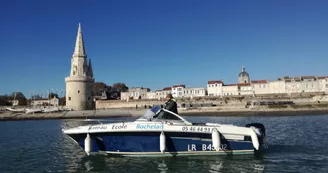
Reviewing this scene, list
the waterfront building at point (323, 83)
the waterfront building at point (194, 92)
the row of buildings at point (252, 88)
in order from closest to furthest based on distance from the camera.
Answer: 1. the waterfront building at point (323, 83)
2. the row of buildings at point (252, 88)
3. the waterfront building at point (194, 92)

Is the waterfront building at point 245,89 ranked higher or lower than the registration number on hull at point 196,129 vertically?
higher

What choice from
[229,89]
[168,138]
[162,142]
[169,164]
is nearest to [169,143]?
[168,138]

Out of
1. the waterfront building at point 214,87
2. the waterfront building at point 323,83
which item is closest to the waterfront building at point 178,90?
the waterfront building at point 214,87

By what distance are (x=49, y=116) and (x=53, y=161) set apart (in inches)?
1723

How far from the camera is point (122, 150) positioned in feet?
35.2

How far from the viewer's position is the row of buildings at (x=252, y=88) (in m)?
91.6

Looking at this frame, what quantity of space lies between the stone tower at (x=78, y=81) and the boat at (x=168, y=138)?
50.3 meters

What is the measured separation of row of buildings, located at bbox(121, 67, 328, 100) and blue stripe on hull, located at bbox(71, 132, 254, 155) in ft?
249

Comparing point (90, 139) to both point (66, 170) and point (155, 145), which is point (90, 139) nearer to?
point (66, 170)

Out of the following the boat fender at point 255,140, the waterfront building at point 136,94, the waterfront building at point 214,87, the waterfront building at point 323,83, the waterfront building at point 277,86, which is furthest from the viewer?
the waterfront building at point 136,94

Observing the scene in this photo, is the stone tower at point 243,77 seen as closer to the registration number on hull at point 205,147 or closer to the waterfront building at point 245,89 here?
the waterfront building at point 245,89

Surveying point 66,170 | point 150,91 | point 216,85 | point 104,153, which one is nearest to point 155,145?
point 104,153

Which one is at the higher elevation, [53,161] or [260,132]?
[260,132]

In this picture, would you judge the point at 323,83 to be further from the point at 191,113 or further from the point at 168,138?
the point at 168,138
